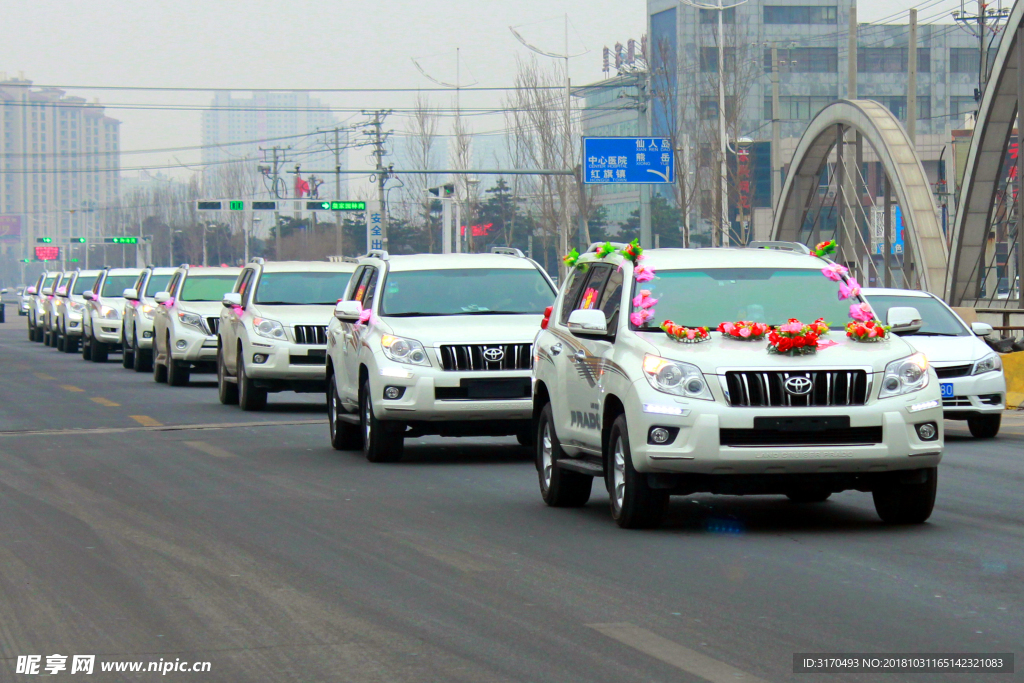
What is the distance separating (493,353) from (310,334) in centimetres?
657

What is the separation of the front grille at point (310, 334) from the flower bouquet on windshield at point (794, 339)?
37.1 feet

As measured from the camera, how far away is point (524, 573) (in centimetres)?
813

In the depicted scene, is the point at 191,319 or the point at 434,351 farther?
the point at 191,319

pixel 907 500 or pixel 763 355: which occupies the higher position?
pixel 763 355


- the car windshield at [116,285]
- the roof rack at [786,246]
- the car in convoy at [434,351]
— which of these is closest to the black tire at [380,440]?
the car in convoy at [434,351]

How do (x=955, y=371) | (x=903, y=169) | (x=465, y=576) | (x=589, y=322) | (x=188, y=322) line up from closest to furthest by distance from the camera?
(x=465, y=576) < (x=589, y=322) < (x=955, y=371) < (x=188, y=322) < (x=903, y=169)

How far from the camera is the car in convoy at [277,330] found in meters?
20.0

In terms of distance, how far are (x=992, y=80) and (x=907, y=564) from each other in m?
22.2

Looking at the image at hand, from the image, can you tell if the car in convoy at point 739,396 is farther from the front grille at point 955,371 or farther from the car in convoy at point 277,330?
the car in convoy at point 277,330

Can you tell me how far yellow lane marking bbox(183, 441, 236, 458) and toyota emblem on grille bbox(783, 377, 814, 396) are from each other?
672cm

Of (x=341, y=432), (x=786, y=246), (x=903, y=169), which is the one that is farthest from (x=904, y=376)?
(x=903, y=169)

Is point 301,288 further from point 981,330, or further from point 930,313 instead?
point 981,330

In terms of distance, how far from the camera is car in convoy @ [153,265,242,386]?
83.9 feet

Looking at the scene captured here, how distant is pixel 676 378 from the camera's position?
934 cm
